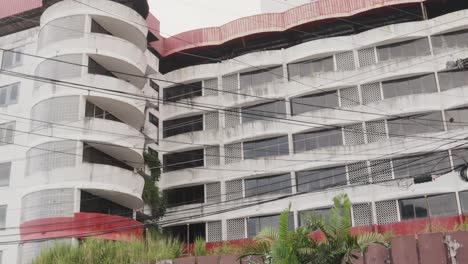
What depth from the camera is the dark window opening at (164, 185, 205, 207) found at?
131 ft

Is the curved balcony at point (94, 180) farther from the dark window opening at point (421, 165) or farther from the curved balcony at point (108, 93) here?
the dark window opening at point (421, 165)

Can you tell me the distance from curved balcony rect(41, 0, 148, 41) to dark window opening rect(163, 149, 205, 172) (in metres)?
9.76

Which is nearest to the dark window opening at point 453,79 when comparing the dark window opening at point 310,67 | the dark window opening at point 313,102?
the dark window opening at point 313,102

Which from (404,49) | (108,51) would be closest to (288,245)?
(108,51)

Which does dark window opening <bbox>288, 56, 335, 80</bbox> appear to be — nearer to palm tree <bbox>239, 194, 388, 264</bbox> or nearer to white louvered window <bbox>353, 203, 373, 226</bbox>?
white louvered window <bbox>353, 203, 373, 226</bbox>

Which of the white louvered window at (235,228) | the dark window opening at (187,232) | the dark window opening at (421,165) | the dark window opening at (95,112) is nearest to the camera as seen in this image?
the dark window opening at (95,112)

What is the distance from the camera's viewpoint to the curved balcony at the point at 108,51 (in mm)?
32469

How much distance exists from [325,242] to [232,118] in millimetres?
30936

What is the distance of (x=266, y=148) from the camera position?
39.0m

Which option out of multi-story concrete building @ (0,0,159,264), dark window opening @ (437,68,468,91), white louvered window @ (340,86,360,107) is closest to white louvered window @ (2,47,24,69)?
multi-story concrete building @ (0,0,159,264)

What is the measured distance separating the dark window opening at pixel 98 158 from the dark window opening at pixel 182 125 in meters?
7.72

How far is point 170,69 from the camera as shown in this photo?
148 ft

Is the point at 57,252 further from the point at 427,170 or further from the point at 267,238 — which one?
the point at 427,170

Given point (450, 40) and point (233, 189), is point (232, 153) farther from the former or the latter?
point (450, 40)
